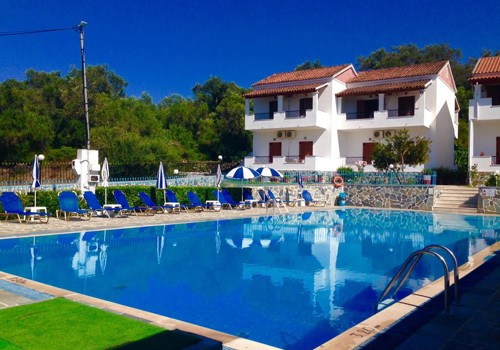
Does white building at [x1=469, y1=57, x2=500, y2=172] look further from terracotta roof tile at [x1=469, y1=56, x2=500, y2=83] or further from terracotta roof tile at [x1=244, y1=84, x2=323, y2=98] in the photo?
terracotta roof tile at [x1=244, y1=84, x2=323, y2=98]

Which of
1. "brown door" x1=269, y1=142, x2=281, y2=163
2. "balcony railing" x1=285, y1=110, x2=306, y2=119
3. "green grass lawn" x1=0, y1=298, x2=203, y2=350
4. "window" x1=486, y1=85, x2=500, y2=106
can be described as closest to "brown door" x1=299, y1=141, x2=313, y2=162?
"brown door" x1=269, y1=142, x2=281, y2=163

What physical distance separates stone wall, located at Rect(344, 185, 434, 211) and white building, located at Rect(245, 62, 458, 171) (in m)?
4.68

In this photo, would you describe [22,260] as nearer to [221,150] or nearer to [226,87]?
[221,150]

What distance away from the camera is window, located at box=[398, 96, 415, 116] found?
28672 millimetres

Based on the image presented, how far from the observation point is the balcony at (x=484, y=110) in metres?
24.0

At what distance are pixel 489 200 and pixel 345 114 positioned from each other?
1191 centimetres

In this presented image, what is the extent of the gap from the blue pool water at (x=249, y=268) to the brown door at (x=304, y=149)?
611 inches

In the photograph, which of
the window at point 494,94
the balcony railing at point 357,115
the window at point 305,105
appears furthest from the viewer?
the window at point 305,105

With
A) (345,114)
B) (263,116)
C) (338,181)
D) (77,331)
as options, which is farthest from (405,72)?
Answer: (77,331)

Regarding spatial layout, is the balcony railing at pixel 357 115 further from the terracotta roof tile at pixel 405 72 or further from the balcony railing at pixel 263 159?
the balcony railing at pixel 263 159

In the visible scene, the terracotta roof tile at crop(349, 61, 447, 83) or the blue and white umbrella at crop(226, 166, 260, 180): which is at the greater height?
the terracotta roof tile at crop(349, 61, 447, 83)

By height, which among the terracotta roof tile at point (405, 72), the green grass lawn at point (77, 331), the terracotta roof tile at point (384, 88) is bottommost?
the green grass lawn at point (77, 331)

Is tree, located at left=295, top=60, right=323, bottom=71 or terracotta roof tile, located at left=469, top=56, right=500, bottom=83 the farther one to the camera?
tree, located at left=295, top=60, right=323, bottom=71

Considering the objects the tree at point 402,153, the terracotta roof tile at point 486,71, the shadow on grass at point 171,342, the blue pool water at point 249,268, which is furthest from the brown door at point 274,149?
the shadow on grass at point 171,342
